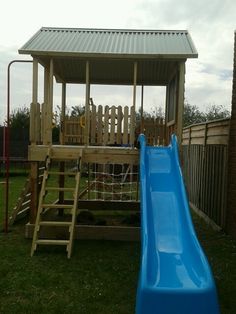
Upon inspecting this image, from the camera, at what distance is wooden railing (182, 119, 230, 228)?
920 centimetres

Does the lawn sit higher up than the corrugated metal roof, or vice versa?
the corrugated metal roof

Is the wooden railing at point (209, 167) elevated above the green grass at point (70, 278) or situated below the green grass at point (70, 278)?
above

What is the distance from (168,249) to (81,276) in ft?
4.84

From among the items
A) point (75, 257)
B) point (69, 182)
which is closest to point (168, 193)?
point (75, 257)

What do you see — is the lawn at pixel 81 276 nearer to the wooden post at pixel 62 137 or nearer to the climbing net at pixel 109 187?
the wooden post at pixel 62 137

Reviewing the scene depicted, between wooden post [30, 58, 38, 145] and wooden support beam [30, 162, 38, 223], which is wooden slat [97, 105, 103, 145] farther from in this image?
wooden support beam [30, 162, 38, 223]

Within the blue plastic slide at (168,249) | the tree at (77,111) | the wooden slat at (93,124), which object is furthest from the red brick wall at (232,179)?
the tree at (77,111)

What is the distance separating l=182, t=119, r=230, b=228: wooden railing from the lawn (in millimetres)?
1334

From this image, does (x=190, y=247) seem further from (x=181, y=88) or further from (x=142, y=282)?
(x=181, y=88)

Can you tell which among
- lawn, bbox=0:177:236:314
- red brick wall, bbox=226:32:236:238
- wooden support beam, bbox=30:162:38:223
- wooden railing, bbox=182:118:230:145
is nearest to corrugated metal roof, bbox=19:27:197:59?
red brick wall, bbox=226:32:236:238

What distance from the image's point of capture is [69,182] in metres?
19.6

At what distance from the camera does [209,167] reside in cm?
1063

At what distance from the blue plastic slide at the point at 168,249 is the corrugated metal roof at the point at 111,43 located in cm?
164

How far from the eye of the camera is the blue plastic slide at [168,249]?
415 centimetres
